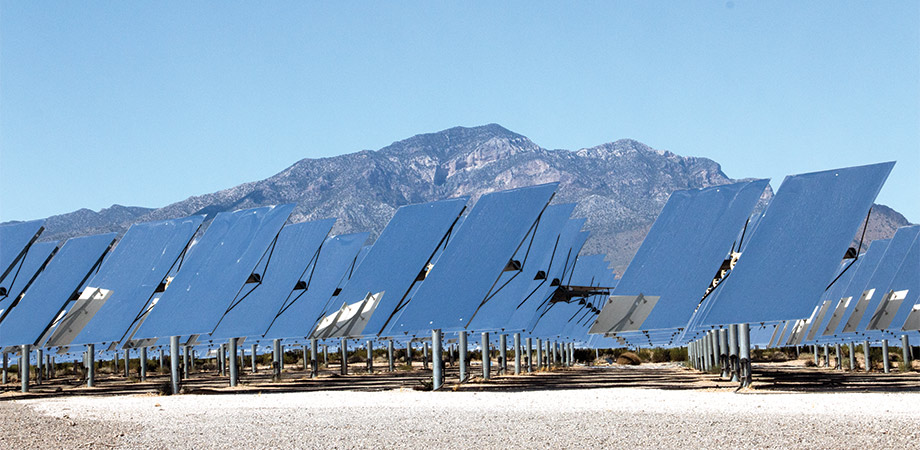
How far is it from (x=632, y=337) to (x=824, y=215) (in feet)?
33.1

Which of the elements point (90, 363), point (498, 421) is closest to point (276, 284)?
point (90, 363)

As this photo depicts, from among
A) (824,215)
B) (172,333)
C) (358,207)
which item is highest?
(358,207)

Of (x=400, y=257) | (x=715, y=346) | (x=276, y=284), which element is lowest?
(x=715, y=346)

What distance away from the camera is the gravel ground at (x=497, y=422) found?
12.0 meters

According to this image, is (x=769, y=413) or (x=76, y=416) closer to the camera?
(x=769, y=413)

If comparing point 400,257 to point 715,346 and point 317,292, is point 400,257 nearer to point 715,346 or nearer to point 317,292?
point 317,292

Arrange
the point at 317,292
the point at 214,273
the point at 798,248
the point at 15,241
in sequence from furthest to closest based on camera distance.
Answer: the point at 317,292, the point at 15,241, the point at 214,273, the point at 798,248

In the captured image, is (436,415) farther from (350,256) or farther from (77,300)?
(350,256)

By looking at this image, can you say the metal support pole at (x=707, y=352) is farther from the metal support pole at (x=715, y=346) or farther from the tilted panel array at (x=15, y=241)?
the tilted panel array at (x=15, y=241)

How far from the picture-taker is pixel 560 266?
39375 millimetres

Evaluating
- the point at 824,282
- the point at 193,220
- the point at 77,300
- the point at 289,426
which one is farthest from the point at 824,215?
the point at 77,300

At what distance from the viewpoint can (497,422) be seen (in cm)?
1419

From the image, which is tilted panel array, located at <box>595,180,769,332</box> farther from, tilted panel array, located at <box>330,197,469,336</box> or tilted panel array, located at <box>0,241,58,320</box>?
tilted panel array, located at <box>0,241,58,320</box>

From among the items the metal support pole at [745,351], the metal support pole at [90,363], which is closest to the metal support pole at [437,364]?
the metal support pole at [745,351]
